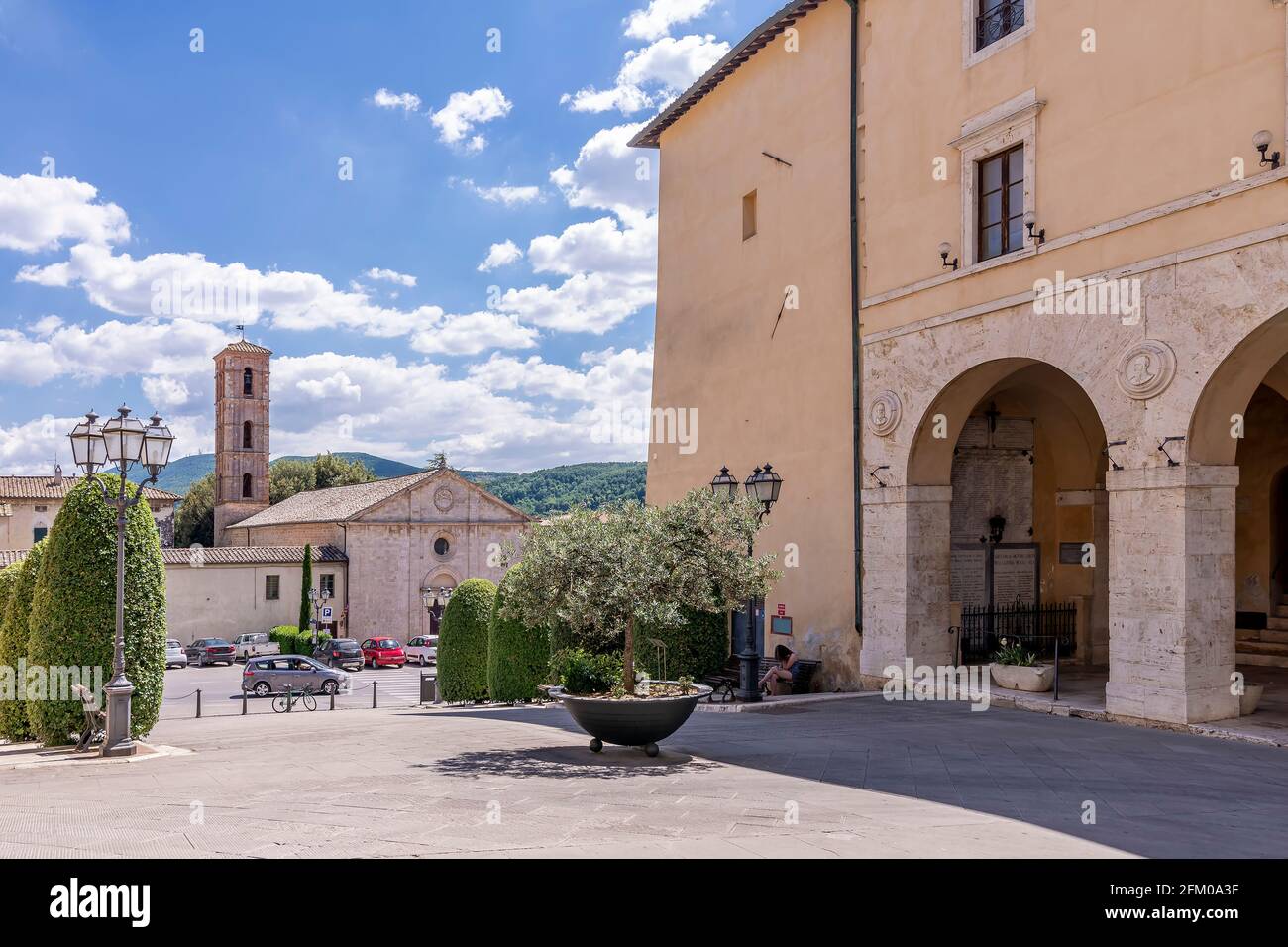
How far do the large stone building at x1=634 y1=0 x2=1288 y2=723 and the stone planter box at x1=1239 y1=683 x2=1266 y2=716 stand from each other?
0.38 m

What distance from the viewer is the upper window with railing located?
14281mm

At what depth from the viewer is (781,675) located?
1744 cm

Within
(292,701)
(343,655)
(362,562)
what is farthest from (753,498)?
(362,562)

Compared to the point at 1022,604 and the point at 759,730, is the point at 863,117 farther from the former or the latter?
the point at 759,730

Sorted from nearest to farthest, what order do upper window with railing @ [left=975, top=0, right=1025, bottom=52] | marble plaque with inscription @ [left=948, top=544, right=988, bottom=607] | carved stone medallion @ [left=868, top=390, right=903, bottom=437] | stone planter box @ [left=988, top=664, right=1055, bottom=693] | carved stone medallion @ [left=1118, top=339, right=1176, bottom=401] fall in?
carved stone medallion @ [left=1118, top=339, right=1176, bottom=401]
stone planter box @ [left=988, top=664, right=1055, bottom=693]
upper window with railing @ [left=975, top=0, right=1025, bottom=52]
carved stone medallion @ [left=868, top=390, right=903, bottom=437]
marble plaque with inscription @ [left=948, top=544, right=988, bottom=607]

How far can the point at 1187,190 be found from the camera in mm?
11562

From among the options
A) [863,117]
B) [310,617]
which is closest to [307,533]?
[310,617]

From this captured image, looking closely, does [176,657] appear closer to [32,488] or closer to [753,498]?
[32,488]

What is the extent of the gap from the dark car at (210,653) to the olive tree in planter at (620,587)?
41.3 metres

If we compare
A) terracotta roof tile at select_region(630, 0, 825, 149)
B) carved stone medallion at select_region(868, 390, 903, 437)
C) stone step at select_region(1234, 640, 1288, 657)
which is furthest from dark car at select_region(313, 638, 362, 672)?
stone step at select_region(1234, 640, 1288, 657)

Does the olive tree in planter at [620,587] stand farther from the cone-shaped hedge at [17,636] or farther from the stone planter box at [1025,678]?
the cone-shaped hedge at [17,636]

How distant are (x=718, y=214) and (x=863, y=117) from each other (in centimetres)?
573

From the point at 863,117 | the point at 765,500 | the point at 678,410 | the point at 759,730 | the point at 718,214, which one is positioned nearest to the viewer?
the point at 759,730

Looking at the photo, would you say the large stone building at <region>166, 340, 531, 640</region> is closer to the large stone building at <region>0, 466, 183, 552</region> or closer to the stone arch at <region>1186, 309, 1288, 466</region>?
Answer: the large stone building at <region>0, 466, 183, 552</region>
